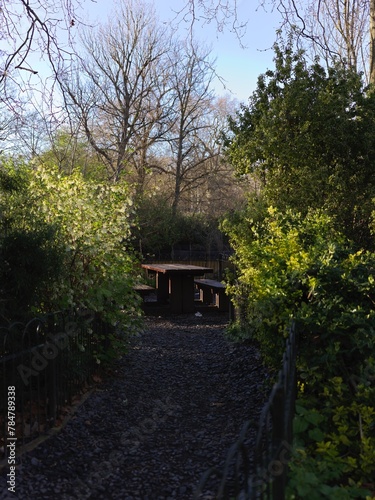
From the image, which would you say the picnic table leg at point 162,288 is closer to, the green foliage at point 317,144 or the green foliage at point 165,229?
the green foliage at point 317,144

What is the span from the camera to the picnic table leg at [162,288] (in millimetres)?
12367

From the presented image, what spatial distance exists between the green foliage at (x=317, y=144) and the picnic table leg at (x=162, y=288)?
3582 millimetres

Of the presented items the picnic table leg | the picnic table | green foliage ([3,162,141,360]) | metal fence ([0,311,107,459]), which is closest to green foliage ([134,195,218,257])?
the picnic table leg

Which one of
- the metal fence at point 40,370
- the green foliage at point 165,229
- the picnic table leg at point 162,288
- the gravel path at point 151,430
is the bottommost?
the gravel path at point 151,430

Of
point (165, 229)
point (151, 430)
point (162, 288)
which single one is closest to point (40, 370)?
point (151, 430)

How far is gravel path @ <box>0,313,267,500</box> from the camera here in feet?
11.3

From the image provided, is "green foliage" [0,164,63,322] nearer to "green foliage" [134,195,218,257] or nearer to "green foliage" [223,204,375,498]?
"green foliage" [223,204,375,498]

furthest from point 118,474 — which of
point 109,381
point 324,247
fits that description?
point 324,247

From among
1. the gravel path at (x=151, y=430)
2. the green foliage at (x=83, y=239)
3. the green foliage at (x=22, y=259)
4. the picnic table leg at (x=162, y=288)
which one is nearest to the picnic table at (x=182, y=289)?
the picnic table leg at (x=162, y=288)

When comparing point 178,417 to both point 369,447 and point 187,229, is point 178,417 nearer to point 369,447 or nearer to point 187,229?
point 369,447

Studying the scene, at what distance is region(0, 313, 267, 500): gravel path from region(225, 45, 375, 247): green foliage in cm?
369

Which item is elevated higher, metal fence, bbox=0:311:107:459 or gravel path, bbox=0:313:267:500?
metal fence, bbox=0:311:107:459

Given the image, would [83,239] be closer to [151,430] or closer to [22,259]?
[22,259]

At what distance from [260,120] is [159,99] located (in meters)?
14.9
